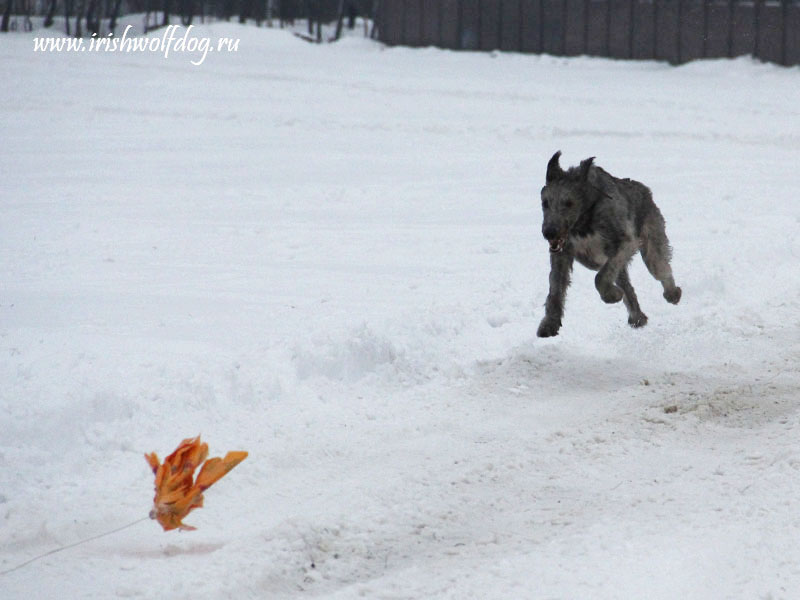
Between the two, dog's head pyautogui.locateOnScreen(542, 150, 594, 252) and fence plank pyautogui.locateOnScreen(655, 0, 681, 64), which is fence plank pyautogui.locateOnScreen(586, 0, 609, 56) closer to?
fence plank pyautogui.locateOnScreen(655, 0, 681, 64)

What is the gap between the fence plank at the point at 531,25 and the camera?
38.7m

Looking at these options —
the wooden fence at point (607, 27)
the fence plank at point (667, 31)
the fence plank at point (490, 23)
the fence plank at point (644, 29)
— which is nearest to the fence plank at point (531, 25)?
the wooden fence at point (607, 27)

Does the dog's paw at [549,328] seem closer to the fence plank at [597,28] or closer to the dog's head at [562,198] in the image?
the dog's head at [562,198]

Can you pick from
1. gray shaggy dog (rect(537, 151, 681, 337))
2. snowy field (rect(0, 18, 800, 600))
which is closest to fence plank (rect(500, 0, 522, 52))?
snowy field (rect(0, 18, 800, 600))

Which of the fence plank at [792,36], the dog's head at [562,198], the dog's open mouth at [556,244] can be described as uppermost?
the fence plank at [792,36]

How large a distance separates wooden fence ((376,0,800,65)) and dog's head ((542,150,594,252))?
2720 cm

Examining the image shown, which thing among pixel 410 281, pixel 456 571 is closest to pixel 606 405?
pixel 456 571

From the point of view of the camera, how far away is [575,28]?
3762 centimetres

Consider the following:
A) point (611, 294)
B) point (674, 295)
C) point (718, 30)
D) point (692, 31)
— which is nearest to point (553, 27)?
point (692, 31)

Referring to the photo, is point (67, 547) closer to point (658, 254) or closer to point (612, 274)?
point (612, 274)

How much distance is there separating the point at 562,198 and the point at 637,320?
1437mm

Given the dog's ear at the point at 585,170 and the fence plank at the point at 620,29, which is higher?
the fence plank at the point at 620,29

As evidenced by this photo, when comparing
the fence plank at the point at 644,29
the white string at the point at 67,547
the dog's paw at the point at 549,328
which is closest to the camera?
the white string at the point at 67,547

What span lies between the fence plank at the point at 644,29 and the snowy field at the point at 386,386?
61.8 ft
